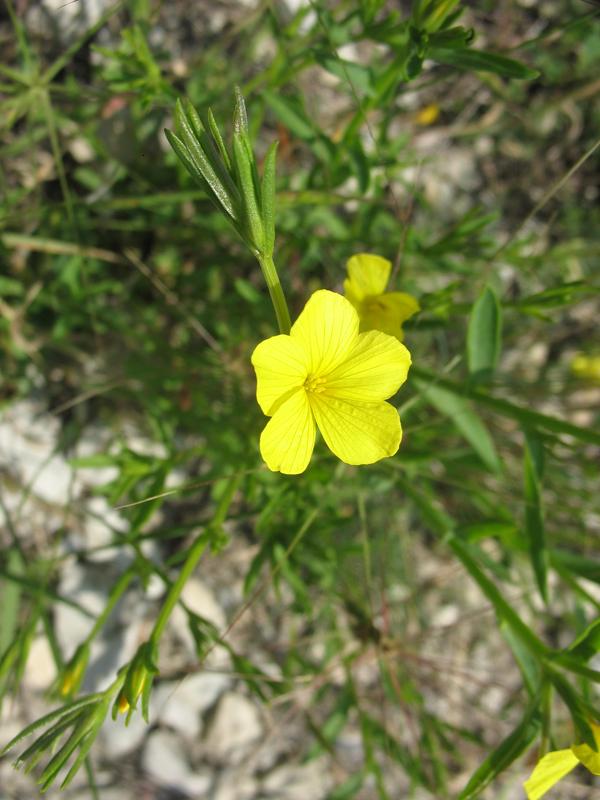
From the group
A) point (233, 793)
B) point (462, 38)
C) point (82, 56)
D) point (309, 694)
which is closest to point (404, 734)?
point (309, 694)

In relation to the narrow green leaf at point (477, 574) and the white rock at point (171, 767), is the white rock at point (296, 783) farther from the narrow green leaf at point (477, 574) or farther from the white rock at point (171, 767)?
the narrow green leaf at point (477, 574)

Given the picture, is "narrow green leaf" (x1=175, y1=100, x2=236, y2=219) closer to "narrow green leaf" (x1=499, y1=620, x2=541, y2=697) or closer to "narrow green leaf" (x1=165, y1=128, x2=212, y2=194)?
"narrow green leaf" (x1=165, y1=128, x2=212, y2=194)

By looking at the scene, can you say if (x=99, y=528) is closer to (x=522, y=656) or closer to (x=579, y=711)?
(x=522, y=656)

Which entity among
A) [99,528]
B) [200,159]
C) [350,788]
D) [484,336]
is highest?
[200,159]

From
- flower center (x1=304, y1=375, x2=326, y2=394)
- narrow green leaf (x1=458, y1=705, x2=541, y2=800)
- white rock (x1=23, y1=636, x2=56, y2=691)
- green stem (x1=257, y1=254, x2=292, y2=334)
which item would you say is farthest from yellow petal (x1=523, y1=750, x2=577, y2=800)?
white rock (x1=23, y1=636, x2=56, y2=691)

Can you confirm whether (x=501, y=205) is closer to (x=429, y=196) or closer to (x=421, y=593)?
(x=429, y=196)

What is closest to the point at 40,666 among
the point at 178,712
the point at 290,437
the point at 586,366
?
the point at 178,712

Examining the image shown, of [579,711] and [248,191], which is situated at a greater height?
[248,191]
